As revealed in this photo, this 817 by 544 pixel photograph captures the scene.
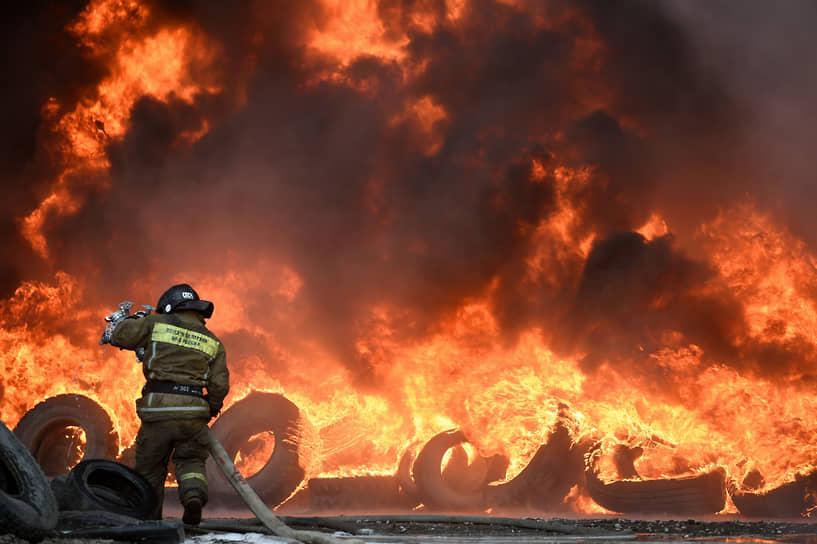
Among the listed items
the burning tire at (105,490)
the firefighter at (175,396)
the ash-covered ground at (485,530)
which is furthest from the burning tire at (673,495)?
the burning tire at (105,490)

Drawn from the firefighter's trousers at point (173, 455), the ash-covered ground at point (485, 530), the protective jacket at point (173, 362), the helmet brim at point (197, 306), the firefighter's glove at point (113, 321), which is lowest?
the ash-covered ground at point (485, 530)

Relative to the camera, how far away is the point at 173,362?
6.31 metres

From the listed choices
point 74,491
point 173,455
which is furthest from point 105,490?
point 173,455

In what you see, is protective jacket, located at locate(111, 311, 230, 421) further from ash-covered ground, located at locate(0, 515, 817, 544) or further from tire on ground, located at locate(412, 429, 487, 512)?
tire on ground, located at locate(412, 429, 487, 512)

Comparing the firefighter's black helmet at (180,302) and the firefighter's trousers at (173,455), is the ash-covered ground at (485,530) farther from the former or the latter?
the firefighter's black helmet at (180,302)

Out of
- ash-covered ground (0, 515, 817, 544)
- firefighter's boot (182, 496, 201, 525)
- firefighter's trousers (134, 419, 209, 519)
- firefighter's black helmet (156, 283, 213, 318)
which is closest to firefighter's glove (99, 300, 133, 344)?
firefighter's black helmet (156, 283, 213, 318)

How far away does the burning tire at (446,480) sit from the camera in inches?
462

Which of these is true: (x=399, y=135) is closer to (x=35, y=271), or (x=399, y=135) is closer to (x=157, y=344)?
(x=35, y=271)

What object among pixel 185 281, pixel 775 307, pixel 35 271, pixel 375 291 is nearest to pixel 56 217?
pixel 35 271

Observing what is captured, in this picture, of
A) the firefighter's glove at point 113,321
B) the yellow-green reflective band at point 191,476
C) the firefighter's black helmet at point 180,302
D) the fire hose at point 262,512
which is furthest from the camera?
the firefighter's black helmet at point 180,302

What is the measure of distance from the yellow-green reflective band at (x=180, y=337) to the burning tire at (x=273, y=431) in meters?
5.92

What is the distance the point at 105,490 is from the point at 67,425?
7.37 m

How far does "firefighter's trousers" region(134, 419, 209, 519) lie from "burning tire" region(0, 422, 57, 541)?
4.08ft

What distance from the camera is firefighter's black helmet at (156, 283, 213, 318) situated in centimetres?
668
